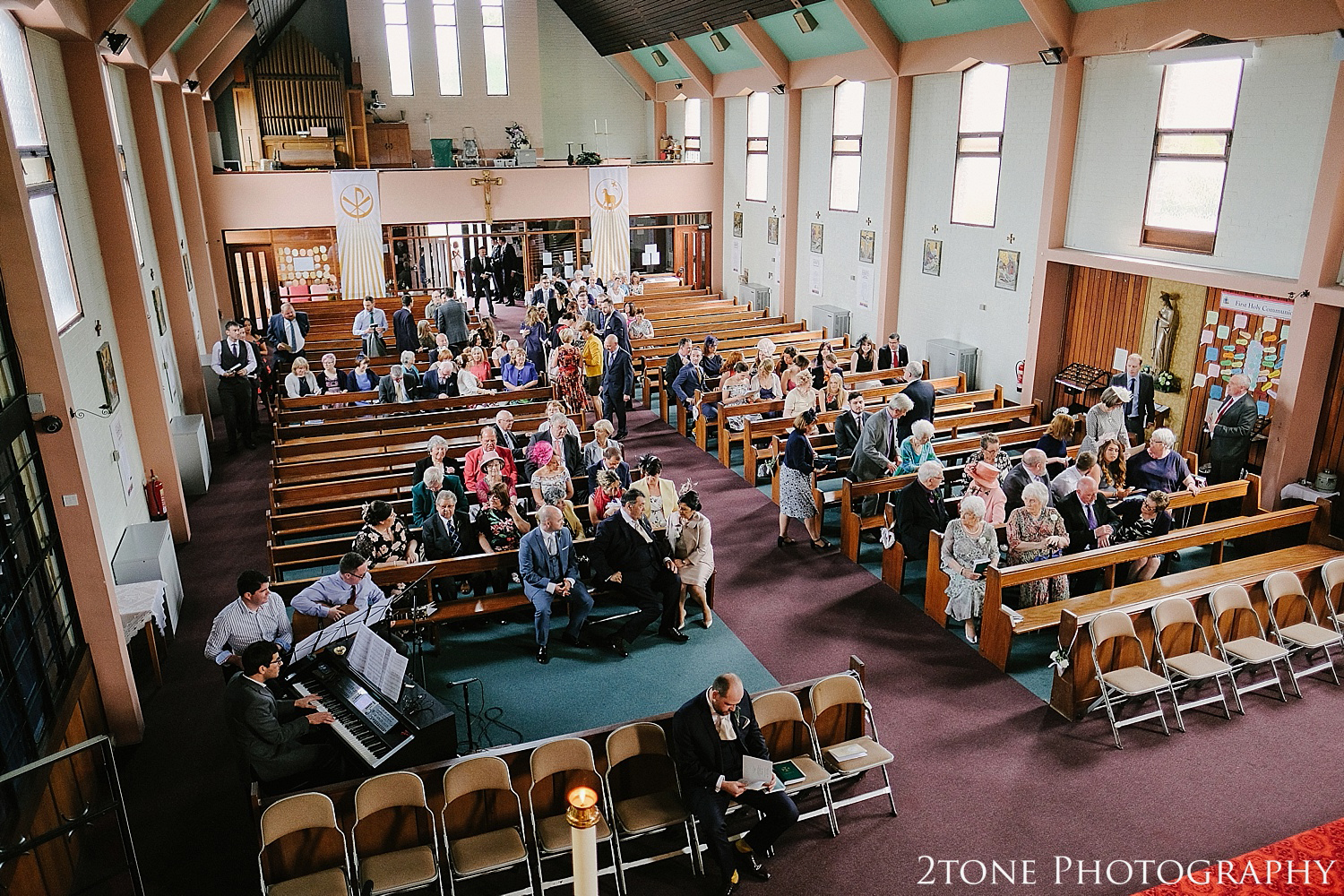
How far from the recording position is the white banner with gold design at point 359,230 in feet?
56.0

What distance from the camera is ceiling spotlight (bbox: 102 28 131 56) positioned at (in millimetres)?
8891

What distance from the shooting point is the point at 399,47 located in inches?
835

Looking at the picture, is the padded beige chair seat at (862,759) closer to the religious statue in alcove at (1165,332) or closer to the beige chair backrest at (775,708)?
the beige chair backrest at (775,708)

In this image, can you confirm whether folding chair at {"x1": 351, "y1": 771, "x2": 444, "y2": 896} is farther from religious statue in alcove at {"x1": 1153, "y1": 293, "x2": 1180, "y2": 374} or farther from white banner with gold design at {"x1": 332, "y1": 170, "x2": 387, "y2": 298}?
white banner with gold design at {"x1": 332, "y1": 170, "x2": 387, "y2": 298}

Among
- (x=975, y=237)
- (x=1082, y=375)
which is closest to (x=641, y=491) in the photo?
(x=1082, y=375)

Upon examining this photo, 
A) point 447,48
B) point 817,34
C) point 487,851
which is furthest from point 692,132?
point 487,851

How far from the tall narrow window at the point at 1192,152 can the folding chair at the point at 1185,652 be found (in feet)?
16.4

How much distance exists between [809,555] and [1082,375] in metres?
4.95

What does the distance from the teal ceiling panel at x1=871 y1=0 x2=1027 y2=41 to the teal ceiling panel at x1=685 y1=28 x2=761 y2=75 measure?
13.3ft

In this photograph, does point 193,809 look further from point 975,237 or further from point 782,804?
point 975,237

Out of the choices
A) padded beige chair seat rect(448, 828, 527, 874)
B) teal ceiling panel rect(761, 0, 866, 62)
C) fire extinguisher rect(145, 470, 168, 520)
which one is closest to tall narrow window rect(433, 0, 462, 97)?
teal ceiling panel rect(761, 0, 866, 62)

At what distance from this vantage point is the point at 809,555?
355 inches

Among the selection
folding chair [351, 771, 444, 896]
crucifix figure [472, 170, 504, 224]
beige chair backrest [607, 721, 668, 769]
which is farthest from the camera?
crucifix figure [472, 170, 504, 224]

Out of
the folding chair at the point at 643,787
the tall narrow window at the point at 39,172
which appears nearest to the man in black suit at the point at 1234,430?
the folding chair at the point at 643,787
